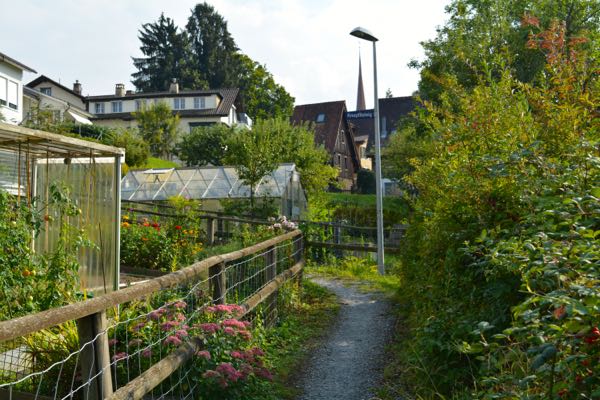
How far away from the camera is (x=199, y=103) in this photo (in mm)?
54062

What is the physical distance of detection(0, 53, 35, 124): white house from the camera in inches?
1307

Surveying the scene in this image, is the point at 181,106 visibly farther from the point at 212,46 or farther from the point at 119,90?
the point at 212,46

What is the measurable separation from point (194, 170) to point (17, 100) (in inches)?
677

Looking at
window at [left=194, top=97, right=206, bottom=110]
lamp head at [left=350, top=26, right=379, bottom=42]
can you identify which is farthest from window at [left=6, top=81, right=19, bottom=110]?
lamp head at [left=350, top=26, right=379, bottom=42]

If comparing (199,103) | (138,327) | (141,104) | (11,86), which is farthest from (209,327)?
(199,103)

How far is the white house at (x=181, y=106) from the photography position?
174 ft

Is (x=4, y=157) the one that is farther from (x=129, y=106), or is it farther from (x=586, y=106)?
(x=129, y=106)

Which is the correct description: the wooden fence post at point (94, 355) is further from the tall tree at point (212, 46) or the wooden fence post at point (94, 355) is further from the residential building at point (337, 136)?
the tall tree at point (212, 46)

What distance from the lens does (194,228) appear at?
14.2 metres

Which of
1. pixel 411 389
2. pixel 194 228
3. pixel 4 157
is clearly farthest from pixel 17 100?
pixel 411 389

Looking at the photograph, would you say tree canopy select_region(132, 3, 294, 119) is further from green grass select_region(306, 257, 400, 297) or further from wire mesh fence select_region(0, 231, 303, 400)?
wire mesh fence select_region(0, 231, 303, 400)

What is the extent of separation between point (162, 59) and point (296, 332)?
59.6 metres

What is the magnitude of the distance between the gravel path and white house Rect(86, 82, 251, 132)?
43881mm

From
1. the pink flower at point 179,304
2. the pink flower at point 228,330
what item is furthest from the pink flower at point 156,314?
the pink flower at point 228,330
